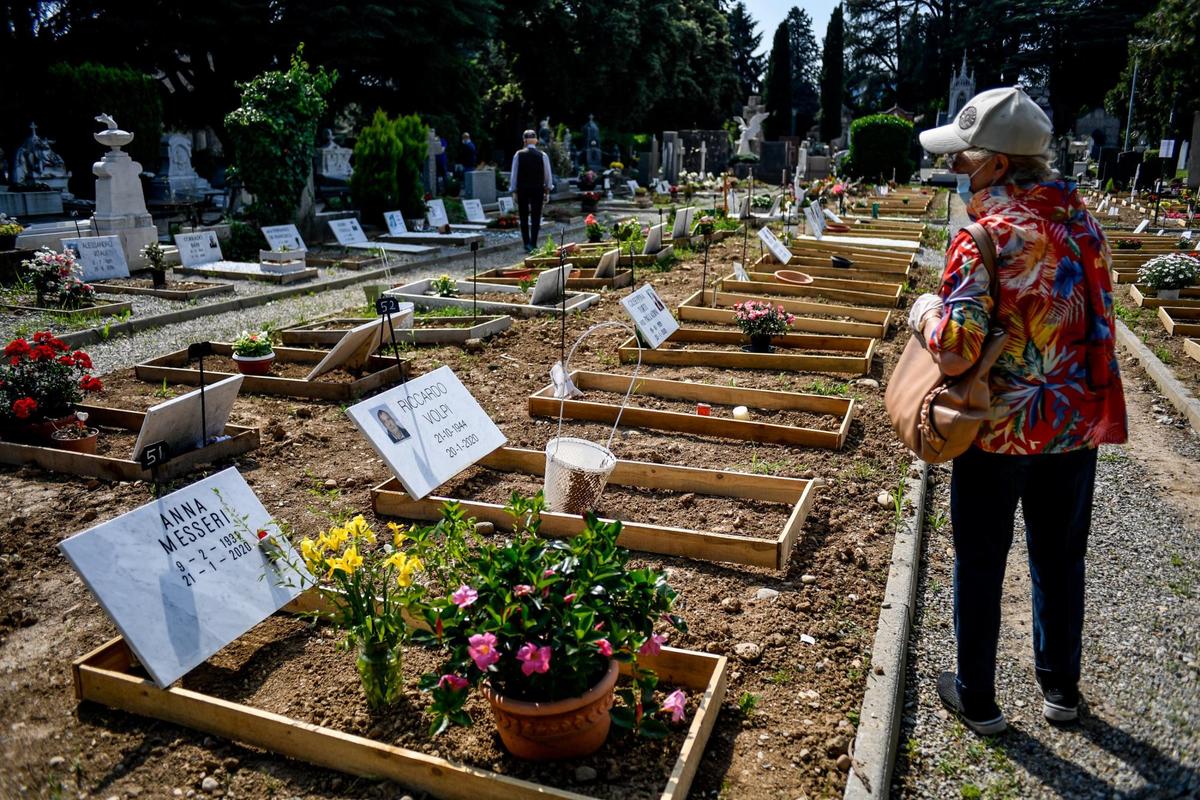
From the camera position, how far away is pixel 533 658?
8.98 ft

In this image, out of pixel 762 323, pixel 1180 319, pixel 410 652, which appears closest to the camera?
pixel 410 652

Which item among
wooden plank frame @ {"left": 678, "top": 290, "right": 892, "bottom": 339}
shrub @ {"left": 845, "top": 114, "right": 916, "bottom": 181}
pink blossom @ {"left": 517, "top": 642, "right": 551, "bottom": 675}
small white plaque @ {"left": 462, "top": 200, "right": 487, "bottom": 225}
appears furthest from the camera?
shrub @ {"left": 845, "top": 114, "right": 916, "bottom": 181}

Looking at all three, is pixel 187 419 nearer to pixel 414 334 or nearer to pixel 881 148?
pixel 414 334

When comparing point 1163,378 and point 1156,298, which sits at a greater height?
point 1156,298

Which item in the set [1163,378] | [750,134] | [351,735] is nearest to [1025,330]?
[351,735]

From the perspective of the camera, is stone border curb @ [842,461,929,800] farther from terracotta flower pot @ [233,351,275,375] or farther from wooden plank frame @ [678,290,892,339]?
terracotta flower pot @ [233,351,275,375]

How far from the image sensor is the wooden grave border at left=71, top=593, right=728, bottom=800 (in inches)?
113

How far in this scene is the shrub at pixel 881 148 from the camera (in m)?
34.2

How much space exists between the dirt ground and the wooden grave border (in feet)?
0.16

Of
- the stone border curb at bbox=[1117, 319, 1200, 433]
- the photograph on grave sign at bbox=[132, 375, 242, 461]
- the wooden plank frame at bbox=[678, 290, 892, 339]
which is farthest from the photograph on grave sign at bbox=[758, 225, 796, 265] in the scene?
the photograph on grave sign at bbox=[132, 375, 242, 461]

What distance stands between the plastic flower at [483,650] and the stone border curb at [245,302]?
8.28 m

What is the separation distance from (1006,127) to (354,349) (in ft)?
19.5

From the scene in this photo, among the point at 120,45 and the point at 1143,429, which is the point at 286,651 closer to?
the point at 1143,429

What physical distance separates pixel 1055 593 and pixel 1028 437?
2.22ft
